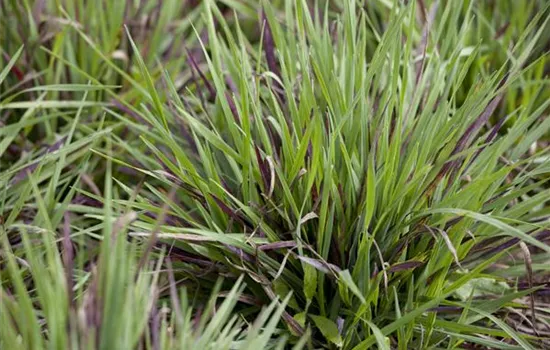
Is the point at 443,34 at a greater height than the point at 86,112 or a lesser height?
greater

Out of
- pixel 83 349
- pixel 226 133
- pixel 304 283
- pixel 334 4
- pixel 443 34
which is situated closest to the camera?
pixel 83 349

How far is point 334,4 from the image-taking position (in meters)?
2.07

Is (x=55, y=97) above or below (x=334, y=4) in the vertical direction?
below

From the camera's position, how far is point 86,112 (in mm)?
1771

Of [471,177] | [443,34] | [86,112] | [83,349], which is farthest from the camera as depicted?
[443,34]

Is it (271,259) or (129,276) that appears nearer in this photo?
(129,276)

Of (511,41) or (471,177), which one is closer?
(471,177)

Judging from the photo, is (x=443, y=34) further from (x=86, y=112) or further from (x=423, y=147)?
(x=86, y=112)

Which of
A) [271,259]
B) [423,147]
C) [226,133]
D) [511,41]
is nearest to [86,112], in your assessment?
[226,133]

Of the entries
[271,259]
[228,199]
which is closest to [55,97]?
[228,199]

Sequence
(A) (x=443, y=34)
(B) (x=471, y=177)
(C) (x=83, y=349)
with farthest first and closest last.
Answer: (A) (x=443, y=34) → (B) (x=471, y=177) → (C) (x=83, y=349)

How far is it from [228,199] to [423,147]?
32 cm

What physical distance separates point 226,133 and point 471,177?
0.45 meters

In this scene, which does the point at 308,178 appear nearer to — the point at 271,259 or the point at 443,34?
the point at 271,259
